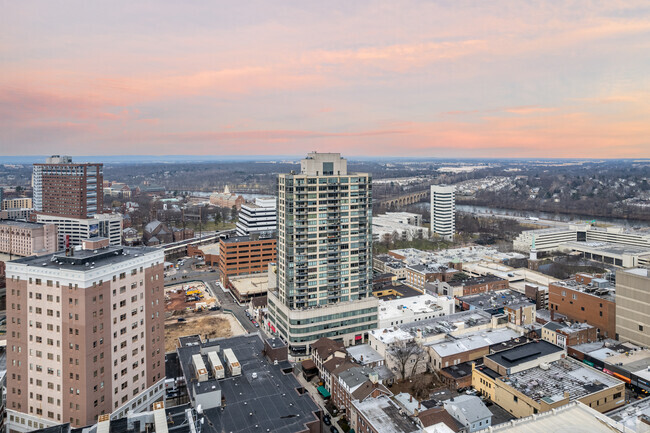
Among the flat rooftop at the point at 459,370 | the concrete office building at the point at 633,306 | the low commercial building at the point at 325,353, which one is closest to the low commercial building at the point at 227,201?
the low commercial building at the point at 325,353

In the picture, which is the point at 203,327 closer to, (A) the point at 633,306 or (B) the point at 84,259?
(B) the point at 84,259

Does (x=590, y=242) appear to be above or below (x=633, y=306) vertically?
above

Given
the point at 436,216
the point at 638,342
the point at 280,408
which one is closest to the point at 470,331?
the point at 638,342

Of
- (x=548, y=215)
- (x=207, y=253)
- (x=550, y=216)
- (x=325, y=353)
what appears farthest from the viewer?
(x=548, y=215)

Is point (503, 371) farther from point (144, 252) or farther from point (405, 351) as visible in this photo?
point (144, 252)

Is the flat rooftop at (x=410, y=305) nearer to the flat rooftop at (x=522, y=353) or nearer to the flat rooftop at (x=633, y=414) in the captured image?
the flat rooftop at (x=522, y=353)

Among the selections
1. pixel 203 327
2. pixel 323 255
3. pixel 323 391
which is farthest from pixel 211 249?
pixel 323 391

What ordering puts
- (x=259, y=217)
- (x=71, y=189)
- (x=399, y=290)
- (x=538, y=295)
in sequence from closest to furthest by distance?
(x=538, y=295), (x=399, y=290), (x=71, y=189), (x=259, y=217)

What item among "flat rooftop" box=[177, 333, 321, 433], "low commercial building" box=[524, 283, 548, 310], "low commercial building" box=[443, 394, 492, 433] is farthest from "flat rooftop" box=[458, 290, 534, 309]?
"flat rooftop" box=[177, 333, 321, 433]
